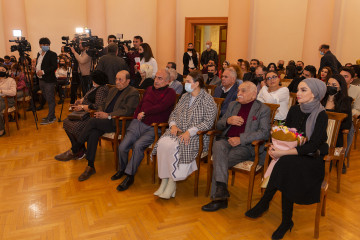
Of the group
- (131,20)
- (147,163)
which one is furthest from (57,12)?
(147,163)

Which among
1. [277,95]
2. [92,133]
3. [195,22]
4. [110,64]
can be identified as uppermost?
[195,22]

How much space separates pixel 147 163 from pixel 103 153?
86cm

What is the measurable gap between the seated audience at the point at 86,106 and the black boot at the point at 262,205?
2.60m

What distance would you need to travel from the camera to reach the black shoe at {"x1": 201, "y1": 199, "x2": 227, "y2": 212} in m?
3.35

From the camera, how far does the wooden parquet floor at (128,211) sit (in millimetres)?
2945

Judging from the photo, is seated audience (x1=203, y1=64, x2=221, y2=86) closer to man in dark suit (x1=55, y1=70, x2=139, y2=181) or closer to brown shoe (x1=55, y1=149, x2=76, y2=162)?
man in dark suit (x1=55, y1=70, x2=139, y2=181)

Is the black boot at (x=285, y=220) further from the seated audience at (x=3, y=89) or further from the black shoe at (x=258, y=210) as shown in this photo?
the seated audience at (x=3, y=89)

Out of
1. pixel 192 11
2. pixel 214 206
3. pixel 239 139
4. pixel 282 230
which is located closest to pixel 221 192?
pixel 214 206

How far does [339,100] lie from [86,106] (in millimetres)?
3373

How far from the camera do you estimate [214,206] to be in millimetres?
3352

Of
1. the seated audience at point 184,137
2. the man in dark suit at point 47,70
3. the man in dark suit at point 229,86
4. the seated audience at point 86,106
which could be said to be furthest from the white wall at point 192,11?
the seated audience at point 184,137

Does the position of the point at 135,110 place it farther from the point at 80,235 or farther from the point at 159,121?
the point at 80,235

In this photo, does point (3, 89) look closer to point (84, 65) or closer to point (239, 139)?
point (84, 65)

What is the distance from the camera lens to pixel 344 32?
362 inches
